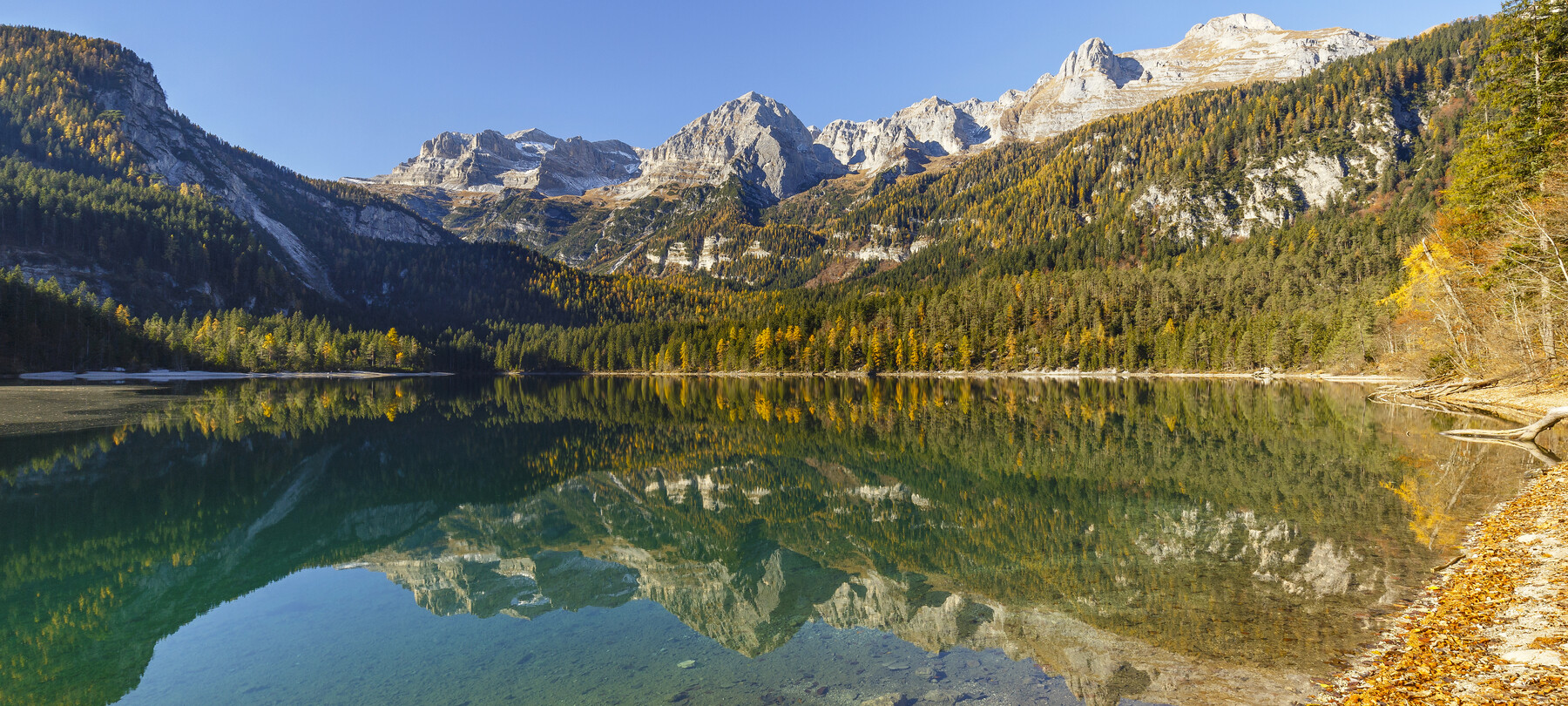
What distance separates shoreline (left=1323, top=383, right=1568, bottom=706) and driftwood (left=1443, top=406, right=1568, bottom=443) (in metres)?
16.7

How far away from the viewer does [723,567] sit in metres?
15.9

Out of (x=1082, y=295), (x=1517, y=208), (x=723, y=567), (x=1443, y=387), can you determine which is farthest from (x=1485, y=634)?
(x=1082, y=295)

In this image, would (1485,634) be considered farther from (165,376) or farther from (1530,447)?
(165,376)

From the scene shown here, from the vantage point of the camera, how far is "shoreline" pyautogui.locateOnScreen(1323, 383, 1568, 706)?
6426 mm

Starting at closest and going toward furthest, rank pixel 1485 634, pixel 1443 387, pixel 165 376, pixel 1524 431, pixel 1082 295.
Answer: pixel 1485 634 < pixel 1524 431 < pixel 1443 387 < pixel 165 376 < pixel 1082 295

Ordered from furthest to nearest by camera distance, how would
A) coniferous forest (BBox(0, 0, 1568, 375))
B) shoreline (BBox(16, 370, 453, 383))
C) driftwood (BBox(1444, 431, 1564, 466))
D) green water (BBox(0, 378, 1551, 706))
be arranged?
1. shoreline (BBox(16, 370, 453, 383))
2. coniferous forest (BBox(0, 0, 1568, 375))
3. driftwood (BBox(1444, 431, 1564, 466))
4. green water (BBox(0, 378, 1551, 706))

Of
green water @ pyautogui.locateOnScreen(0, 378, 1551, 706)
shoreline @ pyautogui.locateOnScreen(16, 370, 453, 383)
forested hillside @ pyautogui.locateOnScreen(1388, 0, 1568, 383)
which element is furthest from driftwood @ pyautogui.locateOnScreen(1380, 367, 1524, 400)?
shoreline @ pyautogui.locateOnScreen(16, 370, 453, 383)

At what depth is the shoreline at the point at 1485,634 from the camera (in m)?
6.43

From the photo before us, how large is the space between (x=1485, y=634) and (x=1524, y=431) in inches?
1054

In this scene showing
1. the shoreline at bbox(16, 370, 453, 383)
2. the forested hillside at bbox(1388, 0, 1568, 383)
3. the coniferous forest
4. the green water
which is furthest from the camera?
the shoreline at bbox(16, 370, 453, 383)

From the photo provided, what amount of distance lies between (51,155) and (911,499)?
292 metres

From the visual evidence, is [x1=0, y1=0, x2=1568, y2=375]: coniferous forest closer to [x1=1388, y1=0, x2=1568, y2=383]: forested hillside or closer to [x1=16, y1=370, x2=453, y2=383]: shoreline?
[x1=1388, y1=0, x2=1568, y2=383]: forested hillside

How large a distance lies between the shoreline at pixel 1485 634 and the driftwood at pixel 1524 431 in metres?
16.7

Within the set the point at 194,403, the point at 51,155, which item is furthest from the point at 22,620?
the point at 51,155
